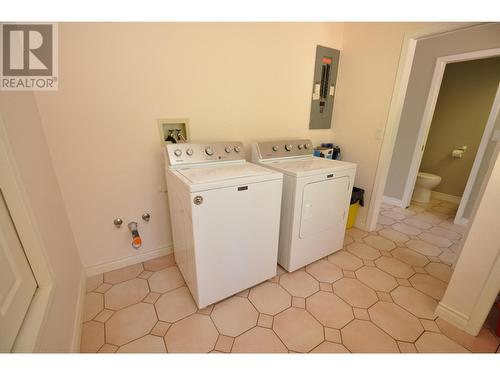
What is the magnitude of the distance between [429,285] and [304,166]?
1.38 meters

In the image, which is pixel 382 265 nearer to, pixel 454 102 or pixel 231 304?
pixel 231 304

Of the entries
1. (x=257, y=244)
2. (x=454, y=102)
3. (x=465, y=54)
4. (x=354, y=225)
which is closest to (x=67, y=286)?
(x=257, y=244)

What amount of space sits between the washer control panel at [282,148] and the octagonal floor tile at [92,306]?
163 cm

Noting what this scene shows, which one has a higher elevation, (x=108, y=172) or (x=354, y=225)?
(x=108, y=172)

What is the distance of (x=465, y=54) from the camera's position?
238 cm

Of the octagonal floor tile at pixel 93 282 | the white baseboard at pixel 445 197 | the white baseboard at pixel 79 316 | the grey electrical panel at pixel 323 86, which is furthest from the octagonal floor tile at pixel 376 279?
the white baseboard at pixel 445 197

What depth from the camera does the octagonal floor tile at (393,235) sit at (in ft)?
7.63

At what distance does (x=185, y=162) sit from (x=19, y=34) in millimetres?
1112

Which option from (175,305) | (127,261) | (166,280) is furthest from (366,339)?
(127,261)

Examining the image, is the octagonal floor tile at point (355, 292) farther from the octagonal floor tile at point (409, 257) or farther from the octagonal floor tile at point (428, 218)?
the octagonal floor tile at point (428, 218)

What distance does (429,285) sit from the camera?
1.69 m

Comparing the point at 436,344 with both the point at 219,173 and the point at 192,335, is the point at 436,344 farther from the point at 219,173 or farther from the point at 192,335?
the point at 219,173

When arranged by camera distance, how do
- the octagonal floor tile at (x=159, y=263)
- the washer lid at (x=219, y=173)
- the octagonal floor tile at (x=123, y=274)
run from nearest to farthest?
the washer lid at (x=219, y=173) → the octagonal floor tile at (x=123, y=274) → the octagonal floor tile at (x=159, y=263)

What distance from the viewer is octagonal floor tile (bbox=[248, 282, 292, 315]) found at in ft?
4.83
